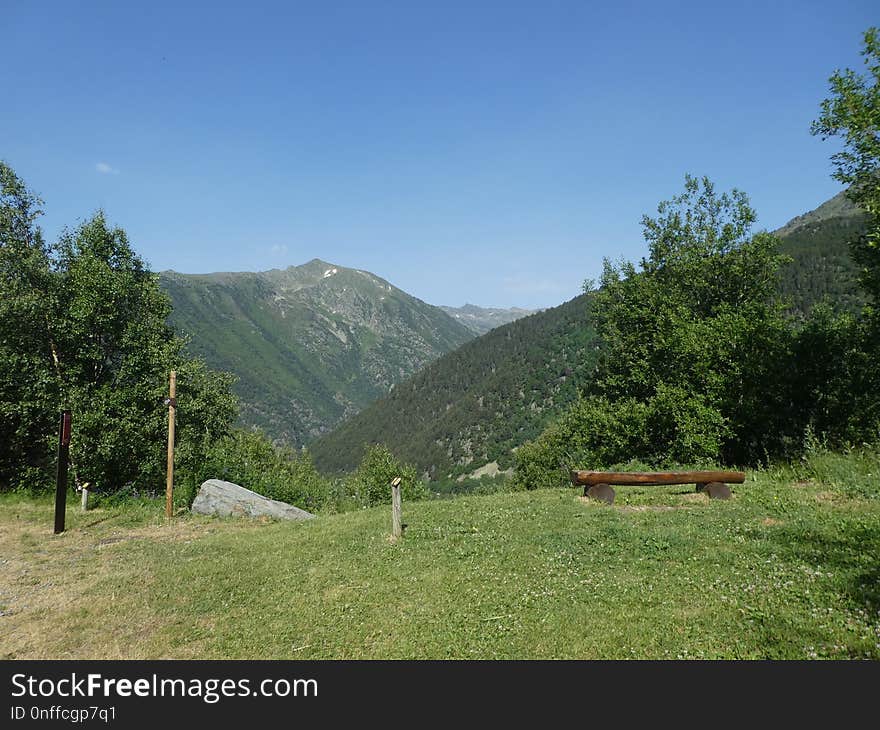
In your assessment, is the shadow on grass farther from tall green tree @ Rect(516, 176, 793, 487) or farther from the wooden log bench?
tall green tree @ Rect(516, 176, 793, 487)

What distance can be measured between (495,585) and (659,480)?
9857 mm

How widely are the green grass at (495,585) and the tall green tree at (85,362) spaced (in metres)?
8.73

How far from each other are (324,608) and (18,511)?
18.5 meters

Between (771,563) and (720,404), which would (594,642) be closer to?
(771,563)

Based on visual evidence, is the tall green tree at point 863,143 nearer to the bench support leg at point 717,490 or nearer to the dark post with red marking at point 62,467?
the bench support leg at point 717,490

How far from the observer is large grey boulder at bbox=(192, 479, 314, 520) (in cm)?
1991

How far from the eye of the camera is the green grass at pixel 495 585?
7.39 metres

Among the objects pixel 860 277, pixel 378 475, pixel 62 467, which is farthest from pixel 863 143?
pixel 378 475

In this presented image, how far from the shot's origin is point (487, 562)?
11312 mm

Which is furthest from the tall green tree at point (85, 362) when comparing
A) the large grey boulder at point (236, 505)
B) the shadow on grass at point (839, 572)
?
the shadow on grass at point (839, 572)

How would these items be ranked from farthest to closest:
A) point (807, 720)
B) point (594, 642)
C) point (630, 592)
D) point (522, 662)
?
1. point (630, 592)
2. point (594, 642)
3. point (522, 662)
4. point (807, 720)

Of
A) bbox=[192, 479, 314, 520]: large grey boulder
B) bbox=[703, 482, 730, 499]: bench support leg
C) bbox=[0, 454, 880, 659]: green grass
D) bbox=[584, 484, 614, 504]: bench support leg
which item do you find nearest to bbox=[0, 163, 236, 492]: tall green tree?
bbox=[192, 479, 314, 520]: large grey boulder

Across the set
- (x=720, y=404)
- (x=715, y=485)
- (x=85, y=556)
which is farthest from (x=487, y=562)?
(x=720, y=404)

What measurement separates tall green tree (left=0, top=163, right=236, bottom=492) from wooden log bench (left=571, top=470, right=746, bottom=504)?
20.6 m
